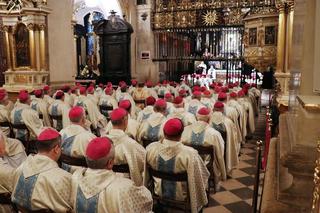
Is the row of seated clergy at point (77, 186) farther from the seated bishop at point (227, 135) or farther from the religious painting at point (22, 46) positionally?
the religious painting at point (22, 46)

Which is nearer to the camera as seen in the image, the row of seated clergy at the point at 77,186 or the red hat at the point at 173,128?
the row of seated clergy at the point at 77,186

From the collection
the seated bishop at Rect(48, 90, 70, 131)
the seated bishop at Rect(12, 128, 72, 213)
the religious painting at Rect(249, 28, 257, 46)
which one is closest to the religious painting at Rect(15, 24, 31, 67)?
the seated bishop at Rect(48, 90, 70, 131)

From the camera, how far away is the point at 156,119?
5.71 metres

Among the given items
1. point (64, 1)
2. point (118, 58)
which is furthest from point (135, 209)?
point (118, 58)

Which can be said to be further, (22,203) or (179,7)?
(179,7)

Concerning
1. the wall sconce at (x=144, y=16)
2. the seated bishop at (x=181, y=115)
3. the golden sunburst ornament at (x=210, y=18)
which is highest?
the wall sconce at (x=144, y=16)

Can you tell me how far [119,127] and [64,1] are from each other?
10.0 meters

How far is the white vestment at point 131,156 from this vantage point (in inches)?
161

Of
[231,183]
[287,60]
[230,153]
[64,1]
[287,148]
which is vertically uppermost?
[64,1]

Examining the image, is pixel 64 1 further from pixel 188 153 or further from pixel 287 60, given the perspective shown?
pixel 188 153

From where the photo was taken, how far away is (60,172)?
3.05 meters

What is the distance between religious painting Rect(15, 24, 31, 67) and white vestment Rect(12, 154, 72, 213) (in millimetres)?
9605

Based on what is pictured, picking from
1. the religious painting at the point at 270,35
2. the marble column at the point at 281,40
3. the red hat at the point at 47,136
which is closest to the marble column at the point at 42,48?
the religious painting at the point at 270,35

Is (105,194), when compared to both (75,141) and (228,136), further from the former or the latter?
(228,136)
